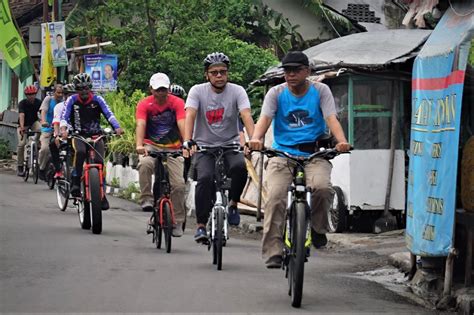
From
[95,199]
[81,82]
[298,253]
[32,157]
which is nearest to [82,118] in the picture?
[81,82]

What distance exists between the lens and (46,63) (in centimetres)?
3092

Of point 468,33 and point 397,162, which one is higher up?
point 468,33

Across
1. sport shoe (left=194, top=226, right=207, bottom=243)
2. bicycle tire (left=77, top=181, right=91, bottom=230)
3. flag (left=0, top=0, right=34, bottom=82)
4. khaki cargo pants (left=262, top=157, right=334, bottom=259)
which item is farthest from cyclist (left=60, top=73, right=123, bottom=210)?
flag (left=0, top=0, right=34, bottom=82)

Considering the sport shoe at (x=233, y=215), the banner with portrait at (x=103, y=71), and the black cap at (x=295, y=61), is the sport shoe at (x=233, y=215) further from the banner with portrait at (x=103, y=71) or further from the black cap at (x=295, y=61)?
the banner with portrait at (x=103, y=71)

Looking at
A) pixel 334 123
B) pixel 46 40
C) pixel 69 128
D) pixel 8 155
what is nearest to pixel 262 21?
pixel 46 40

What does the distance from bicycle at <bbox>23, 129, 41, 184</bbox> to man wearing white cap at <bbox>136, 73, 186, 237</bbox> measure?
11275 millimetres

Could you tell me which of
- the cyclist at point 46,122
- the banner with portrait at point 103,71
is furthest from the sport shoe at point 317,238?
the banner with portrait at point 103,71

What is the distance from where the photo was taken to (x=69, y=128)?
1518 cm

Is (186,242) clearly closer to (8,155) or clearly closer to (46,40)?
(46,40)

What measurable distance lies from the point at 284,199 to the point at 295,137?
0.58 metres

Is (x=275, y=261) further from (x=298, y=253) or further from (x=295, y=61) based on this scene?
(x=295, y=61)

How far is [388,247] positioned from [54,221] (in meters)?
4.89

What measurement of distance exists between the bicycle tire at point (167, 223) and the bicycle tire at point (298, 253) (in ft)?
11.8

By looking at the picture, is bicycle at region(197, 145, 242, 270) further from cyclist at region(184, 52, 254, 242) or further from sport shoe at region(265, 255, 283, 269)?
sport shoe at region(265, 255, 283, 269)
